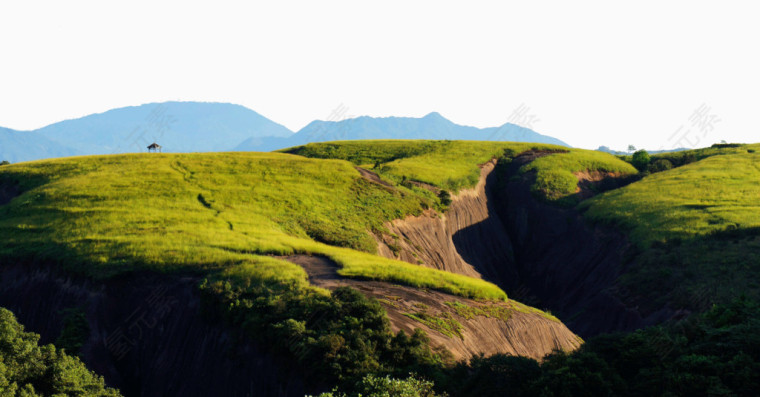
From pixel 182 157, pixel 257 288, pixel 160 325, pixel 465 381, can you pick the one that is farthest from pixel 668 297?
pixel 182 157

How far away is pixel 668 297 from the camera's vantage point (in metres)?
36.2

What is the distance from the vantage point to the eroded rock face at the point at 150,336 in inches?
829

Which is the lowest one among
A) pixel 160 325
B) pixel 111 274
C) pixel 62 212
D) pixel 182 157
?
pixel 160 325

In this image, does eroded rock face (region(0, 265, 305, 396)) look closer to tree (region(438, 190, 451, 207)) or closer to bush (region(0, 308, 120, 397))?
bush (region(0, 308, 120, 397))

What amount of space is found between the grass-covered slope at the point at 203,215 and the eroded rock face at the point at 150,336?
139 centimetres

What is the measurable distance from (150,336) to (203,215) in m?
14.8

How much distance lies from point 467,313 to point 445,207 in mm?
31171

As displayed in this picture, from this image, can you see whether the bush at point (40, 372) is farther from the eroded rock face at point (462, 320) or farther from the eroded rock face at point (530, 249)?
the eroded rock face at point (530, 249)

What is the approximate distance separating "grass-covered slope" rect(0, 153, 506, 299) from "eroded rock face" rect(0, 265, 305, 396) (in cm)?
139

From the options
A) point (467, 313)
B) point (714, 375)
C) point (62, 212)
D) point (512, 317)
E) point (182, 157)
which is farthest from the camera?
point (182, 157)

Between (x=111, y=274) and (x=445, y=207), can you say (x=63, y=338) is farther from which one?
(x=445, y=207)

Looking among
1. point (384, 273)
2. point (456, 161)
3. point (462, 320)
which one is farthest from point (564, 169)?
point (462, 320)

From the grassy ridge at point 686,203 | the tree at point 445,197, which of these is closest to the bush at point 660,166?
the grassy ridge at point 686,203

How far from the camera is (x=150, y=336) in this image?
25562mm
